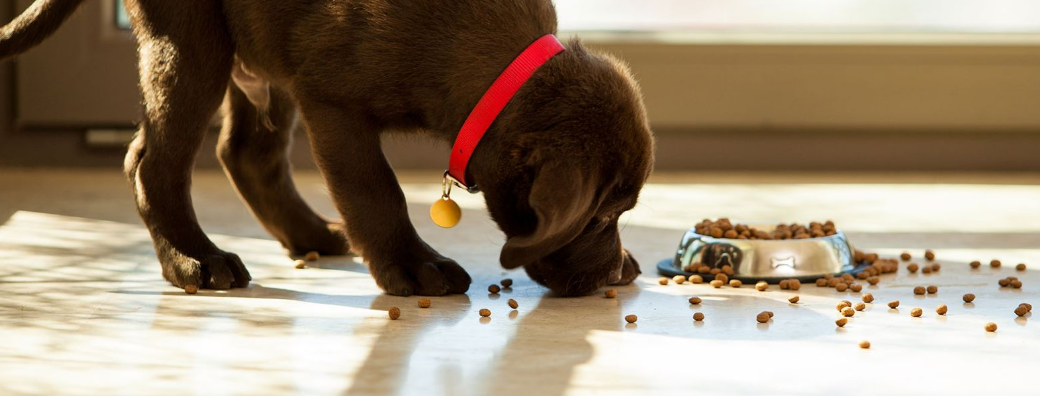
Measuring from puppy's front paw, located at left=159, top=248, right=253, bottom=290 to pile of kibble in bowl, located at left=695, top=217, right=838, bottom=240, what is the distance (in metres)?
1.15

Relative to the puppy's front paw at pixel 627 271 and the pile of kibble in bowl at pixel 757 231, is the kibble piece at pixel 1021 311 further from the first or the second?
the puppy's front paw at pixel 627 271

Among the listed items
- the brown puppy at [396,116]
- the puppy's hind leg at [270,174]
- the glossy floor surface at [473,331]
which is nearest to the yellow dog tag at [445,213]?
the brown puppy at [396,116]

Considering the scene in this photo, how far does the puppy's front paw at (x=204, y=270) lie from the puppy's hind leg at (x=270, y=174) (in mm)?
444

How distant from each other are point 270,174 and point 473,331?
43.3 inches

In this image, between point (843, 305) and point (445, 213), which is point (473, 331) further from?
point (843, 305)

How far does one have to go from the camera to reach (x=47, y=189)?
4430 millimetres

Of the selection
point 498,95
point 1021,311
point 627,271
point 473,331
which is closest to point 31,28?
point 498,95

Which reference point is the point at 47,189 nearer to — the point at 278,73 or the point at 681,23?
the point at 278,73

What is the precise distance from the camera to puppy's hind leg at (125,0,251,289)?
2641mm

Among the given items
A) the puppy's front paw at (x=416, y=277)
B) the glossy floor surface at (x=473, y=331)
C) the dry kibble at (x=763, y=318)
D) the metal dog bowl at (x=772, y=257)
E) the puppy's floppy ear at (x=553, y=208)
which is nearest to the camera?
the glossy floor surface at (x=473, y=331)

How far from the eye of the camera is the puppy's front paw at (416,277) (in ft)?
8.29

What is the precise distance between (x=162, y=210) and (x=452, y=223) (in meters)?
0.67

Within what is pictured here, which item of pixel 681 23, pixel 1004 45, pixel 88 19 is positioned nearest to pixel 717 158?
pixel 681 23

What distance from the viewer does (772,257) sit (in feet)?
9.17
